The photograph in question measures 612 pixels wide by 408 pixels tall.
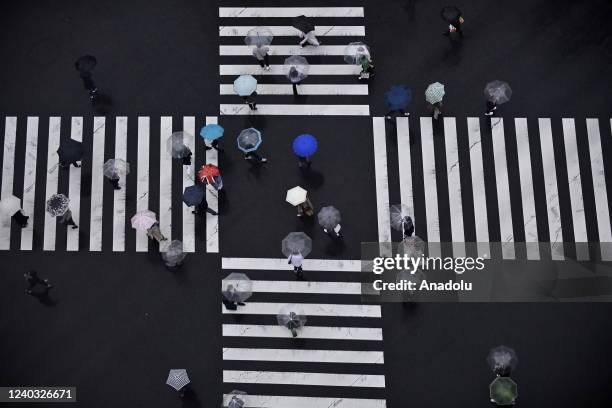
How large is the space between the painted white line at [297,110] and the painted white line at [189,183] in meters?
1.48

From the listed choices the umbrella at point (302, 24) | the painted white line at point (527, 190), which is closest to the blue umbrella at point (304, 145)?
the umbrella at point (302, 24)

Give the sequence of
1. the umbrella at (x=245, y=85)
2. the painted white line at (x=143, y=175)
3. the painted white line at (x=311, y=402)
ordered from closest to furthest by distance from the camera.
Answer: the painted white line at (x=311, y=402) < the painted white line at (x=143, y=175) < the umbrella at (x=245, y=85)

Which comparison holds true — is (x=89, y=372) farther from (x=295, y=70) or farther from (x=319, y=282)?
(x=295, y=70)

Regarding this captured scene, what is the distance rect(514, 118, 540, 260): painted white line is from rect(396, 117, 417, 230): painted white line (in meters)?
4.52

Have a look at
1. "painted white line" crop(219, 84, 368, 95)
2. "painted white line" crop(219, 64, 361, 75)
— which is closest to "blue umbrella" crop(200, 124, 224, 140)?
"painted white line" crop(219, 84, 368, 95)

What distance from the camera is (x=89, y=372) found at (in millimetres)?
26266

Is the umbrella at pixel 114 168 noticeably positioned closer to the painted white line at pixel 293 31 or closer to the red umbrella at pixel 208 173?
the red umbrella at pixel 208 173

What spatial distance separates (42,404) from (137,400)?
353cm

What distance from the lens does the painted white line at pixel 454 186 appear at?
90.7ft

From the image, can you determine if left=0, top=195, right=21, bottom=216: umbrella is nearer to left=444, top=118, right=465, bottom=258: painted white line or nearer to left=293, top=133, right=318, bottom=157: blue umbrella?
left=293, top=133, right=318, bottom=157: blue umbrella

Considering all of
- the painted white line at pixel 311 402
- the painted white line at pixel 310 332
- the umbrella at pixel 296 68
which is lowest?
the painted white line at pixel 311 402

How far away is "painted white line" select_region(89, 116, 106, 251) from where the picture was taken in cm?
2788

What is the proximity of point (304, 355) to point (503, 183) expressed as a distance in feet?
35.0

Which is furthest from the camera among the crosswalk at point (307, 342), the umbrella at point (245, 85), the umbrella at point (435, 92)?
the umbrella at point (245, 85)
